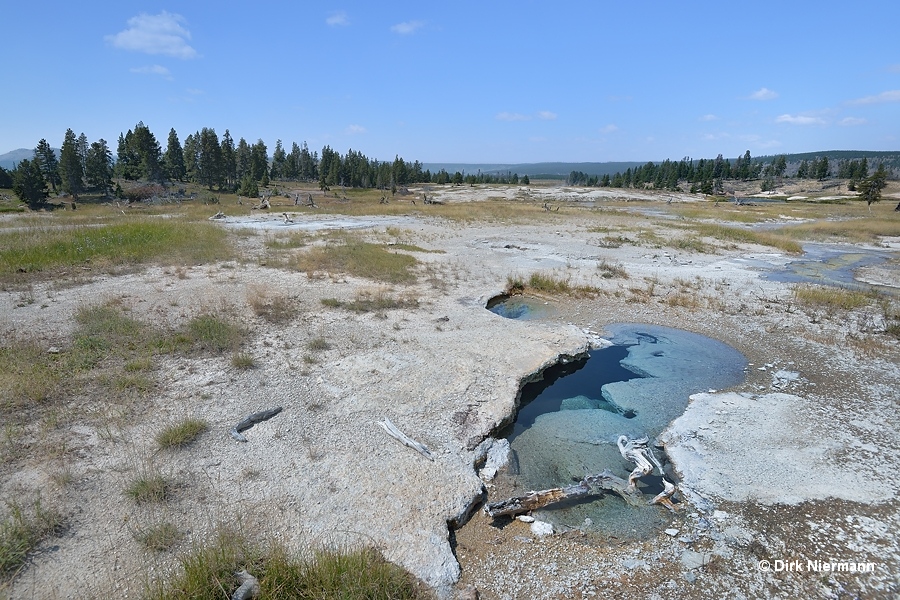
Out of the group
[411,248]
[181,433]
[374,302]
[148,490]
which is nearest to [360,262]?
[411,248]

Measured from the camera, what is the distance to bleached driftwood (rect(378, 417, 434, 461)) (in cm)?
646

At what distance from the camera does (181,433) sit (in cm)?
635

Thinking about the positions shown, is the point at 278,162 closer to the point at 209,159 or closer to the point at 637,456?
the point at 209,159

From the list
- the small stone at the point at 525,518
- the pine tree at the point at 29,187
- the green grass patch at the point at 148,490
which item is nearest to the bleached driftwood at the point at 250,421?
the green grass patch at the point at 148,490

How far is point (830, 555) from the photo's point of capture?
5043mm

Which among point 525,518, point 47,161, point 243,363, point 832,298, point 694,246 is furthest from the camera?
point 47,161

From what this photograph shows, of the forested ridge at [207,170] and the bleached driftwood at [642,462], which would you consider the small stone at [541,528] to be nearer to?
the bleached driftwood at [642,462]

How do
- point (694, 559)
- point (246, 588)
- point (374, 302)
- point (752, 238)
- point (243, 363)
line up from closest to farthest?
point (246, 588), point (694, 559), point (243, 363), point (374, 302), point (752, 238)

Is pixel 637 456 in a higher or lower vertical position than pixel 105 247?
lower

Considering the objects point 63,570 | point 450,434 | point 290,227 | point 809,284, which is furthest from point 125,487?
point 290,227

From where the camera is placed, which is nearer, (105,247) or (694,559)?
(694,559)

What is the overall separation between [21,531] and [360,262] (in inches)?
602

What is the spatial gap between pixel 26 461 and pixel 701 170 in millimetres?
137754

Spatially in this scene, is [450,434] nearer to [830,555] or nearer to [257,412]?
[257,412]
